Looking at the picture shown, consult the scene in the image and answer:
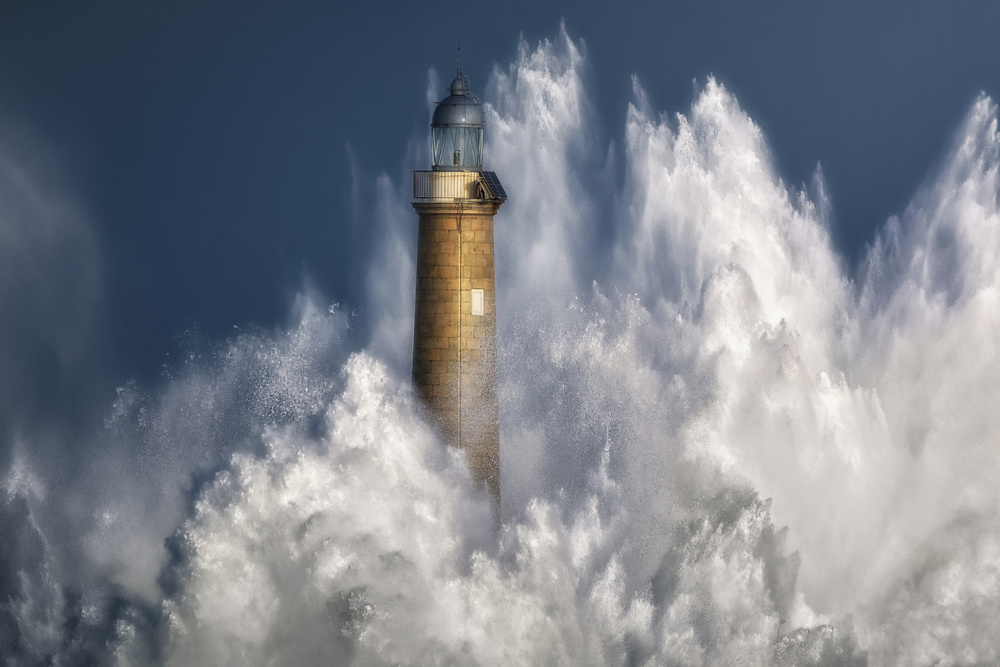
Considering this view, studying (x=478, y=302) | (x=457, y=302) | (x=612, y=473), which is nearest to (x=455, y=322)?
(x=457, y=302)

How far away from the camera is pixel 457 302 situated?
110 ft

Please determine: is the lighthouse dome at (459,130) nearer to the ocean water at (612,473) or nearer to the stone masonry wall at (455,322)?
the stone masonry wall at (455,322)

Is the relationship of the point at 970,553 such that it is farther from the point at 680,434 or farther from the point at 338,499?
the point at 338,499

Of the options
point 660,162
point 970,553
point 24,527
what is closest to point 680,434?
point 970,553

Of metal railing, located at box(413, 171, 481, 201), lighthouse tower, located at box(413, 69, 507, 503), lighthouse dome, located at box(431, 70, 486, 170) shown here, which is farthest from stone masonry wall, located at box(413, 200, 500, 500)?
lighthouse dome, located at box(431, 70, 486, 170)

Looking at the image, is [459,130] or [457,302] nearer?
[457,302]

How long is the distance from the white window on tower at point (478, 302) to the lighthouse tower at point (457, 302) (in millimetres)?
20

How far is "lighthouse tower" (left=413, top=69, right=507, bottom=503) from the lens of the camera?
110 feet

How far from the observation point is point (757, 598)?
32531mm

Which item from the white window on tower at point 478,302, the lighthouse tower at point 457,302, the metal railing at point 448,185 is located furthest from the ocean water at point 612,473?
the metal railing at point 448,185

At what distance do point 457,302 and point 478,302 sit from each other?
429 mm

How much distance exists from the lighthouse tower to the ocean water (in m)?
0.67

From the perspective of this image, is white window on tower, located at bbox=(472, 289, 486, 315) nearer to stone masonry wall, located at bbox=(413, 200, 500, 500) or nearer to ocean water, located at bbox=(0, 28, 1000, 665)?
stone masonry wall, located at bbox=(413, 200, 500, 500)

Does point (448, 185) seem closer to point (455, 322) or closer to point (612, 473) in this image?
point (455, 322)
